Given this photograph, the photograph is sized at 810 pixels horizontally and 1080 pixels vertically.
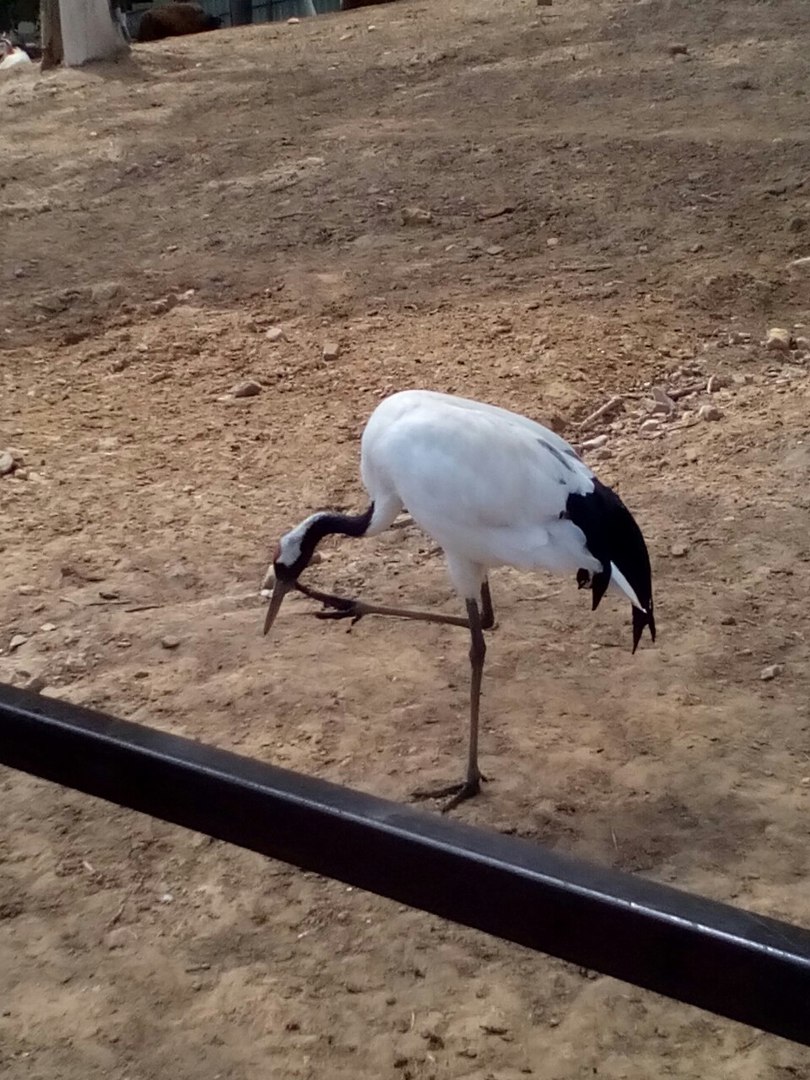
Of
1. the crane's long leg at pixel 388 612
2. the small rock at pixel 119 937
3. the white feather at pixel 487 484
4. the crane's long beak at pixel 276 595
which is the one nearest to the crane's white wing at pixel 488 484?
the white feather at pixel 487 484

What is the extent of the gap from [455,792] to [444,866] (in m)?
2.18

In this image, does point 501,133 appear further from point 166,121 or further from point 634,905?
point 634,905

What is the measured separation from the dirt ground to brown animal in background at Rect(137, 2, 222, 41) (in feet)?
21.6

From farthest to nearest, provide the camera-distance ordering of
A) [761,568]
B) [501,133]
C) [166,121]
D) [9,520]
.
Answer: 1. [166,121]
2. [501,133]
3. [9,520]
4. [761,568]

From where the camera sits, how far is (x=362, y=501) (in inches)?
217

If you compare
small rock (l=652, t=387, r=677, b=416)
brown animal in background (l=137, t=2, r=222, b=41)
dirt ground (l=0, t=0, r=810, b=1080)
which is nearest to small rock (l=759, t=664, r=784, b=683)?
dirt ground (l=0, t=0, r=810, b=1080)

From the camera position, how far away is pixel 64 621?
473 cm

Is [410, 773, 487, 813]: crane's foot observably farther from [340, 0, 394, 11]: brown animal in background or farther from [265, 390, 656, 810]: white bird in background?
[340, 0, 394, 11]: brown animal in background

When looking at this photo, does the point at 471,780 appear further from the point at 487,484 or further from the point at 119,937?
the point at 119,937

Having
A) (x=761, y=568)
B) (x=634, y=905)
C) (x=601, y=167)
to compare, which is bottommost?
(x=761, y=568)

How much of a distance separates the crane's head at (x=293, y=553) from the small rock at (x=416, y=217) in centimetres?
471

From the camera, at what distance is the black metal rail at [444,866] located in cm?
137

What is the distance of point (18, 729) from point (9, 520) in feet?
12.8

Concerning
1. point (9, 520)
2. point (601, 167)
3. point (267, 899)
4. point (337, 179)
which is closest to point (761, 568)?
point (267, 899)
